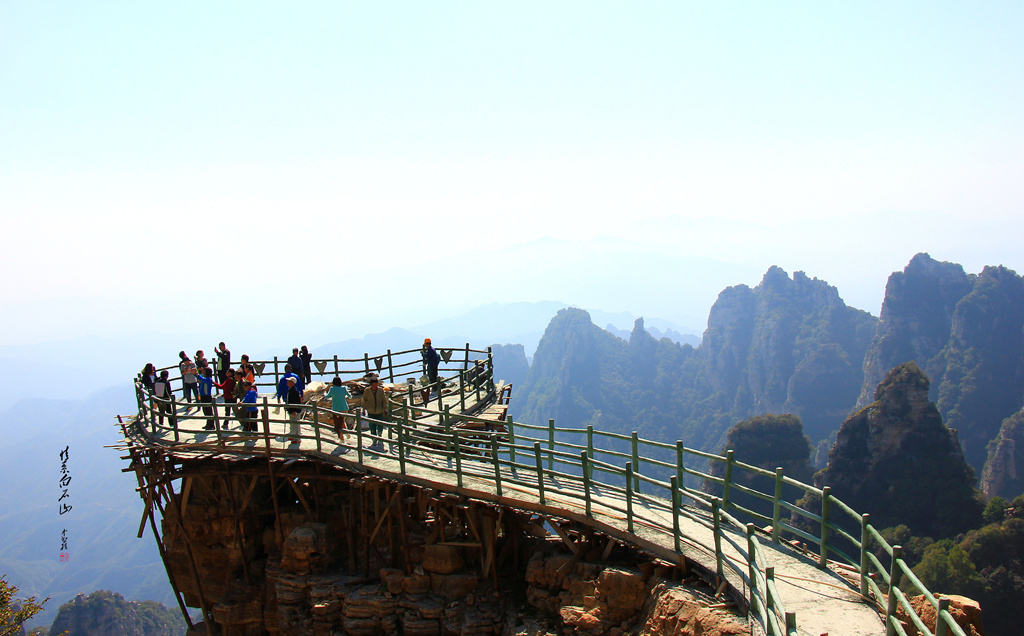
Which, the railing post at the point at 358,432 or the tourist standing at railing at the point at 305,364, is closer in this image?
the railing post at the point at 358,432

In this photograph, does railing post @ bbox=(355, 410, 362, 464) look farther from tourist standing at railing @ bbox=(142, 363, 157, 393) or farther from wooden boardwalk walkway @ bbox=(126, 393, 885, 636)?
tourist standing at railing @ bbox=(142, 363, 157, 393)

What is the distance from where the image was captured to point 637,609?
11.5 m

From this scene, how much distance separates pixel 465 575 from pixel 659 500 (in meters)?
4.68

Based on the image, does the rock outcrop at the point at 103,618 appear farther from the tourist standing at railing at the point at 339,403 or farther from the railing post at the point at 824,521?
the railing post at the point at 824,521

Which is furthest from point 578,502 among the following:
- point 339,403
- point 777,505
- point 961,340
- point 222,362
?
point 961,340

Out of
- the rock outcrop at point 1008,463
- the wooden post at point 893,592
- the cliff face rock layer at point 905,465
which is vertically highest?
the wooden post at point 893,592

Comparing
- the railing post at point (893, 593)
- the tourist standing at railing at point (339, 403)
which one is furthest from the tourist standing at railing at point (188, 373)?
the railing post at point (893, 593)

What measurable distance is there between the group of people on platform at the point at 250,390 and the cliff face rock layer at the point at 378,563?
1.52 metres

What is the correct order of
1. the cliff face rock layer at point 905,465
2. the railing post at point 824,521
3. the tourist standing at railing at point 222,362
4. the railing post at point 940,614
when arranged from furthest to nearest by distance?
the cliff face rock layer at point 905,465, the tourist standing at railing at point 222,362, the railing post at point 824,521, the railing post at point 940,614

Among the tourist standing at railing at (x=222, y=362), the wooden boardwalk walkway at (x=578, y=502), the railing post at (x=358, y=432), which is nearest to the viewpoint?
the wooden boardwalk walkway at (x=578, y=502)

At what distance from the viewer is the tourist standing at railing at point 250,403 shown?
1729 centimetres

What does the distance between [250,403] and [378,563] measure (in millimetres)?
5087

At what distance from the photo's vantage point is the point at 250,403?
17234mm

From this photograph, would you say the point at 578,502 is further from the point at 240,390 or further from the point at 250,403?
the point at 240,390
